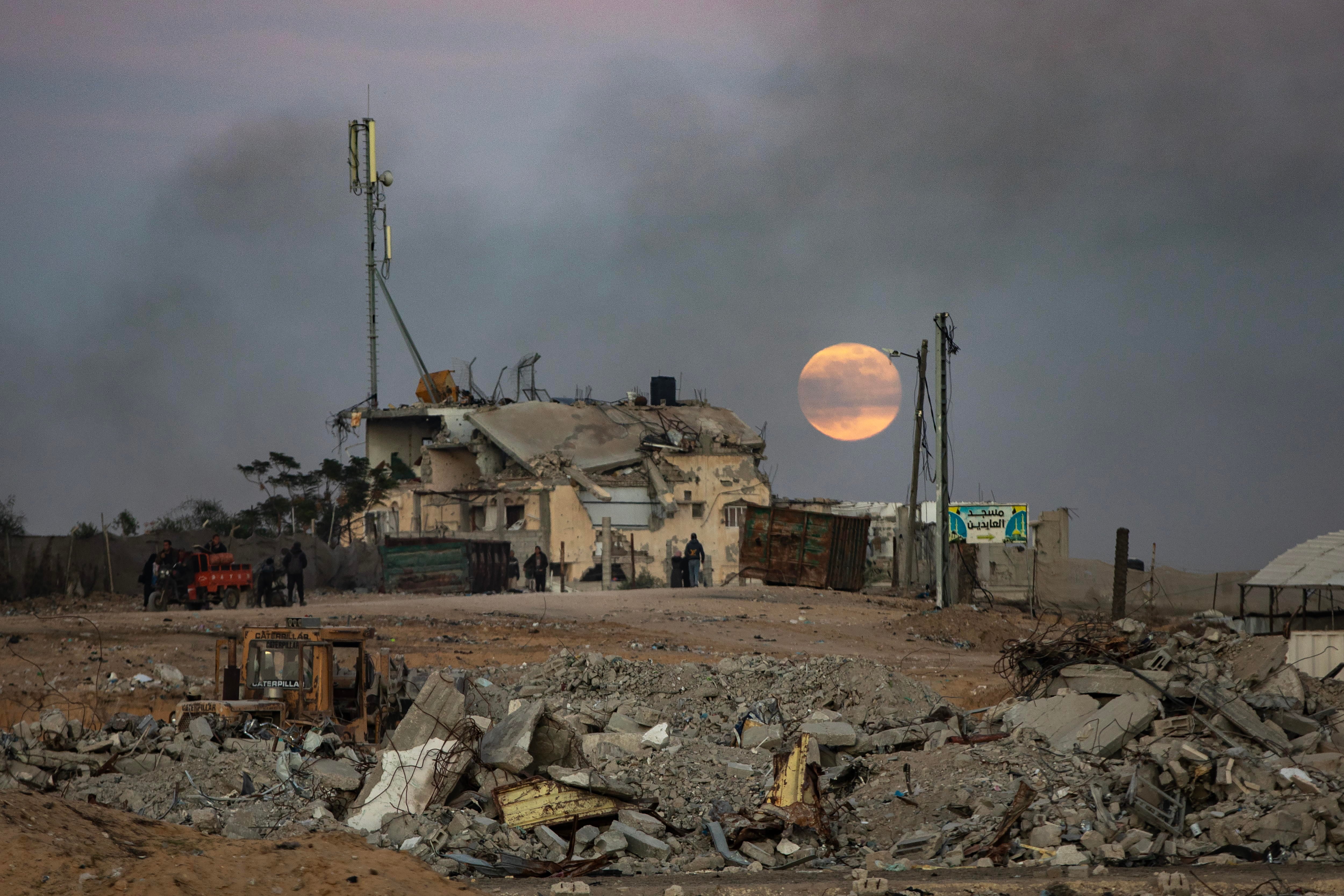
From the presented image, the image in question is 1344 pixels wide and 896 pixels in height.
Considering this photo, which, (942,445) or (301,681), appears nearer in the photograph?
(301,681)

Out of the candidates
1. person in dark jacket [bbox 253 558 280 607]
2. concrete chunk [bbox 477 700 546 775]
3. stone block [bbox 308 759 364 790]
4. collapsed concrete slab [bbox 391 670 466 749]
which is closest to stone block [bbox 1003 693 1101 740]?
concrete chunk [bbox 477 700 546 775]

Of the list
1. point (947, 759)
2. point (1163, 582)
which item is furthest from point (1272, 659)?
point (1163, 582)

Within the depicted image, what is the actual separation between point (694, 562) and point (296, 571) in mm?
12725

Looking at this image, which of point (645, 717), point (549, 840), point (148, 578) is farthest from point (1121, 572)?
point (148, 578)

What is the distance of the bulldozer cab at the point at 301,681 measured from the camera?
13.2 m

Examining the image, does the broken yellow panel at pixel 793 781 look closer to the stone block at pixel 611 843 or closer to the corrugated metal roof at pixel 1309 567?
the stone block at pixel 611 843

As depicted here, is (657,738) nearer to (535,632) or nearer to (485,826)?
(485,826)

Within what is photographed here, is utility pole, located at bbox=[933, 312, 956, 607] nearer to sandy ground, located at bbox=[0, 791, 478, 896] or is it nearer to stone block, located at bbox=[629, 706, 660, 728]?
stone block, located at bbox=[629, 706, 660, 728]

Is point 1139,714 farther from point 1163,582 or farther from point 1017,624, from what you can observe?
point 1163,582

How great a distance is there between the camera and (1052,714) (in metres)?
12.3

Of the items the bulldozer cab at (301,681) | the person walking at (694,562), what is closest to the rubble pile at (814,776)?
the bulldozer cab at (301,681)

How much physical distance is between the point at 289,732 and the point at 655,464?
30.2 metres

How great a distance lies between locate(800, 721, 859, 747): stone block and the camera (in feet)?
39.8

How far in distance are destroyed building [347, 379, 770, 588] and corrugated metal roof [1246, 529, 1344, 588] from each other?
20345mm
